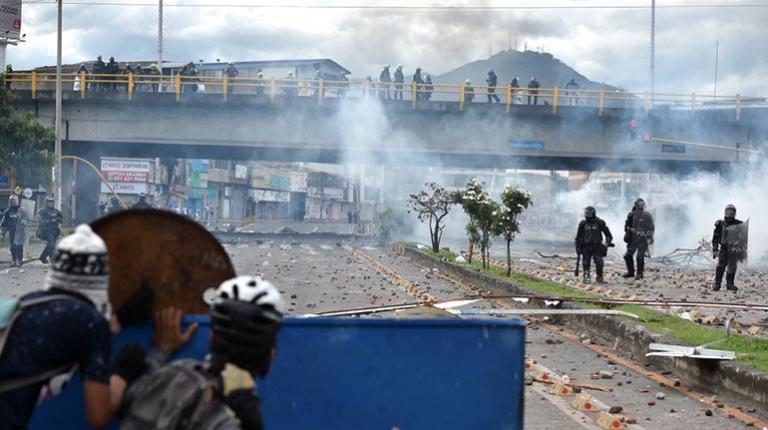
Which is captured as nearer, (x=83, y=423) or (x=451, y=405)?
(x=83, y=423)

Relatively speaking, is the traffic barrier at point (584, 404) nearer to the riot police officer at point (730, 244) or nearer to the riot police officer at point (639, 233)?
the riot police officer at point (730, 244)

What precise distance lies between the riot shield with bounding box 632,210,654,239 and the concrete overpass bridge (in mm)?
16948

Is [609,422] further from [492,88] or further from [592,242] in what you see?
[492,88]

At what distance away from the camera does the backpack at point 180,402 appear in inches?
123

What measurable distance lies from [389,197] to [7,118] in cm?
2121

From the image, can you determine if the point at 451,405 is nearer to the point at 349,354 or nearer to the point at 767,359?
the point at 349,354

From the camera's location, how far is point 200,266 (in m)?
4.31

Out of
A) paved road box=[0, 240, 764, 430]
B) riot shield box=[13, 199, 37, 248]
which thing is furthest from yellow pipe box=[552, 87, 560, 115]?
riot shield box=[13, 199, 37, 248]

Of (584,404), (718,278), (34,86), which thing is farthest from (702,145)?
(584,404)

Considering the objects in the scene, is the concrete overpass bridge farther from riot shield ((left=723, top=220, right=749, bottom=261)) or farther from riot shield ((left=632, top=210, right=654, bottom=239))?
riot shield ((left=723, top=220, right=749, bottom=261))

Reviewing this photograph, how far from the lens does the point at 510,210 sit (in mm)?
24375

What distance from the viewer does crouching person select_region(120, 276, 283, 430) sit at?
3.15m

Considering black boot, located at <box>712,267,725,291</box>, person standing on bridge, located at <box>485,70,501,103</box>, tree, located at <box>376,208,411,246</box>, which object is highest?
person standing on bridge, located at <box>485,70,501,103</box>

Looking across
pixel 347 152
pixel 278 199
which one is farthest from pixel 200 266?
pixel 278 199
